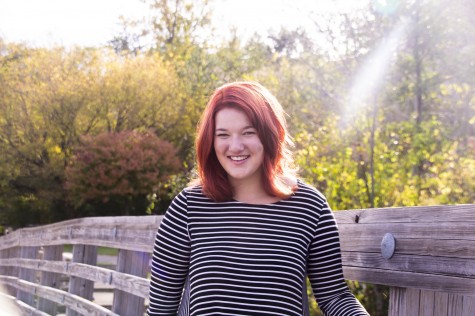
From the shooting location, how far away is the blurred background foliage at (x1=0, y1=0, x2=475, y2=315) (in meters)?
7.63

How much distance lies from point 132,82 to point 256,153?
63.7 ft

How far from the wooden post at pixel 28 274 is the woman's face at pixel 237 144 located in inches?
216

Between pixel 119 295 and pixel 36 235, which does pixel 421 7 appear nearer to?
Result: pixel 36 235

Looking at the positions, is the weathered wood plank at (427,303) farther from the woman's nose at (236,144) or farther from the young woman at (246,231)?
the woman's nose at (236,144)

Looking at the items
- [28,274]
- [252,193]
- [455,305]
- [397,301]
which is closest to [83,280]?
[28,274]

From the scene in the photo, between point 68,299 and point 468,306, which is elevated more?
point 468,306

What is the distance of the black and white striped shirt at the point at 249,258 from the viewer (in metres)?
2.38

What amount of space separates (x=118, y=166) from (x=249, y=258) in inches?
647

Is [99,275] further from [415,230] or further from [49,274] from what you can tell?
[415,230]

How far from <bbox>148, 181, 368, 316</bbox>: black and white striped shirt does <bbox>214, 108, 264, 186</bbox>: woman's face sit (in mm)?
124

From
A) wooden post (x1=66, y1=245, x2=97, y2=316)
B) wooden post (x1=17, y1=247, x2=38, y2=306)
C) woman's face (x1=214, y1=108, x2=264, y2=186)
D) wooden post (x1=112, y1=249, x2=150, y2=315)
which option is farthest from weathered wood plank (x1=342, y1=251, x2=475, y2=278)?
wooden post (x1=17, y1=247, x2=38, y2=306)

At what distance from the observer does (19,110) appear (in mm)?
21109

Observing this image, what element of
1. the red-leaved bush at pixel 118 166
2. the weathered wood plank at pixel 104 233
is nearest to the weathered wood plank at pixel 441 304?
the weathered wood plank at pixel 104 233

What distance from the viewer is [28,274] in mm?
7980
